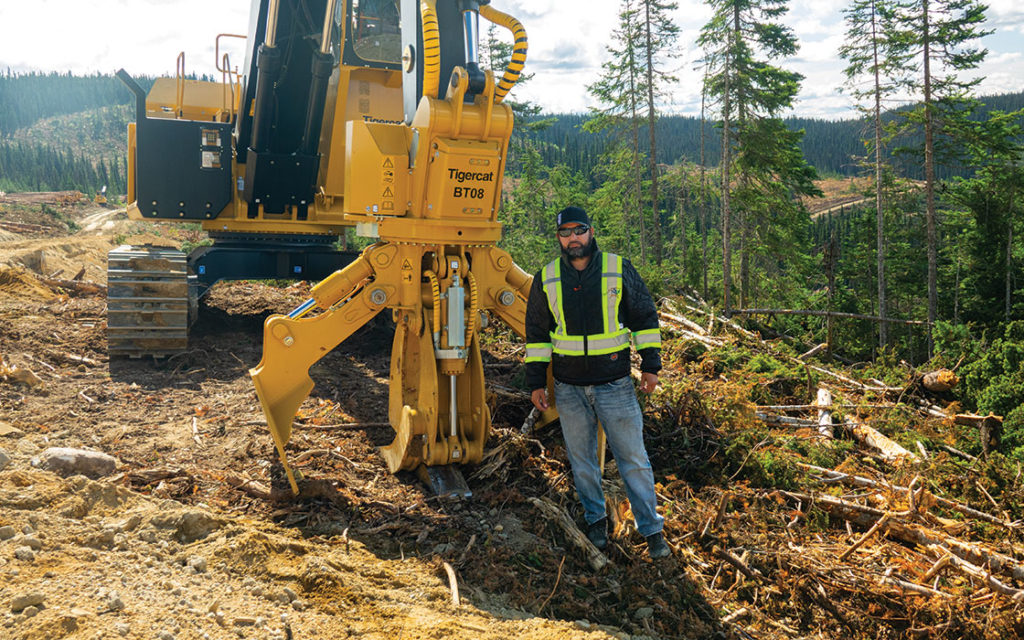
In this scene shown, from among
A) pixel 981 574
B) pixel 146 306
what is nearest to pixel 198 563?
pixel 981 574

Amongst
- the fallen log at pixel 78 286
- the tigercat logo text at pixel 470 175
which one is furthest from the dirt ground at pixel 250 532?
the fallen log at pixel 78 286

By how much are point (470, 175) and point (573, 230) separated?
973 millimetres

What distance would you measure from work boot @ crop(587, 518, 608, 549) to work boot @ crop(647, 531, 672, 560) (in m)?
0.29

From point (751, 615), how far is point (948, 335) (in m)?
9.38

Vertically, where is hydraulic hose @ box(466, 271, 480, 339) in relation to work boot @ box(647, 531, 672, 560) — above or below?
above

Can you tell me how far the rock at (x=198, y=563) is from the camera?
12.7 ft

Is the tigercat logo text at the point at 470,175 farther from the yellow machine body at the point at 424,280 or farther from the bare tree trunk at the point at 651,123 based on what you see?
the bare tree trunk at the point at 651,123

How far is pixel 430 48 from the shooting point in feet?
16.7

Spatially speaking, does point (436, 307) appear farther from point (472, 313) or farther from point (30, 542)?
point (30, 542)

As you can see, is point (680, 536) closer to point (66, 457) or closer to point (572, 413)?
point (572, 413)

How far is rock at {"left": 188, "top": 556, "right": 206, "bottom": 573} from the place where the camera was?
12.7ft

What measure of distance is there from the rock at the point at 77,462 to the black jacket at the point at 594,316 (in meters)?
3.26

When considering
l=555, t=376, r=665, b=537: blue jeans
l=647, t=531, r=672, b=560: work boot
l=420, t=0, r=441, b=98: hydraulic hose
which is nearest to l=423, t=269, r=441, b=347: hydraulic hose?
l=555, t=376, r=665, b=537: blue jeans

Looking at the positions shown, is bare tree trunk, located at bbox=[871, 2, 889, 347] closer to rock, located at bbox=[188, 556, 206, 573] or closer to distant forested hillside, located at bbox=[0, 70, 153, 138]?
rock, located at bbox=[188, 556, 206, 573]
